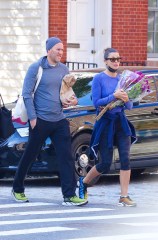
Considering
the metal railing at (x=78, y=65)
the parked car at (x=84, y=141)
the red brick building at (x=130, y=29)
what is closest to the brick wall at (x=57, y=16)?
the red brick building at (x=130, y=29)

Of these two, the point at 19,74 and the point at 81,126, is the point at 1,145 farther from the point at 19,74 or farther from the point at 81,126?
the point at 19,74

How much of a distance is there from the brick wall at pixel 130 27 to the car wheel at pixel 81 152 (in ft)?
27.3

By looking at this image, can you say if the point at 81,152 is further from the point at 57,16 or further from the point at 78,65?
the point at 78,65

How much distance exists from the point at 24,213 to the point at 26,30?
34.2ft

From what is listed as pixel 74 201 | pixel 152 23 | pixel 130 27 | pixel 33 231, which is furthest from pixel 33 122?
pixel 152 23

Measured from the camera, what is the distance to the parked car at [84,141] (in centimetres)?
1386

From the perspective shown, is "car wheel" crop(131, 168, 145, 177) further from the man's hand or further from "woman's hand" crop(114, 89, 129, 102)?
the man's hand

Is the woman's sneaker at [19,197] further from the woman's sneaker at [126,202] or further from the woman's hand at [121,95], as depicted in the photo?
the woman's hand at [121,95]

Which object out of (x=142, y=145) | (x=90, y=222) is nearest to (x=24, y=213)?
(x=90, y=222)

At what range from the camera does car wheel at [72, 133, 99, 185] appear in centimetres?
1395

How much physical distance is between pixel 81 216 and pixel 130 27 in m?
11.2

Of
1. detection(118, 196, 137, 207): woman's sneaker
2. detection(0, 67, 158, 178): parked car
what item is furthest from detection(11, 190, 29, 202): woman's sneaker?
detection(0, 67, 158, 178): parked car

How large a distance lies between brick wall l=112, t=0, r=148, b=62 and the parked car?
24.5 feet

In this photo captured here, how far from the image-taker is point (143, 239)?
9.62 meters
